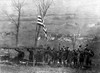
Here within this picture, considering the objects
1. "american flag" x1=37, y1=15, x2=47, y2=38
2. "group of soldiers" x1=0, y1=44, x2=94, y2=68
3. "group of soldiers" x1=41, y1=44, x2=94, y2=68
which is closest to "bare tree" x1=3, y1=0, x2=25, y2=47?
"american flag" x1=37, y1=15, x2=47, y2=38

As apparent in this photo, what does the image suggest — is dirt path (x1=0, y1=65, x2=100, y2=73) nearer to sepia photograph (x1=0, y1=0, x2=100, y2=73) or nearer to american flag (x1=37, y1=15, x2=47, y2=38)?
sepia photograph (x1=0, y1=0, x2=100, y2=73)

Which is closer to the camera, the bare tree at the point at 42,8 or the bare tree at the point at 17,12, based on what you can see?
the bare tree at the point at 42,8

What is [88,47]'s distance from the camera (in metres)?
10.0

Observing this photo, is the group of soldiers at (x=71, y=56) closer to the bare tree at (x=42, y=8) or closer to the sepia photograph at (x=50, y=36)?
the sepia photograph at (x=50, y=36)

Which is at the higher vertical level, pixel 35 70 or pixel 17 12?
pixel 17 12

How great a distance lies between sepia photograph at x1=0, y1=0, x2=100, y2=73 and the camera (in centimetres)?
1008

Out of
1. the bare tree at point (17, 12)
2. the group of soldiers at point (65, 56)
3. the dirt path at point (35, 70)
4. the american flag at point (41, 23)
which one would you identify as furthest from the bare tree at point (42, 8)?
the dirt path at point (35, 70)

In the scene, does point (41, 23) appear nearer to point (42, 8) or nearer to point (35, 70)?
point (42, 8)

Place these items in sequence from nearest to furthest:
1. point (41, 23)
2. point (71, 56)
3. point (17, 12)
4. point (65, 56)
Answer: point (71, 56), point (65, 56), point (41, 23), point (17, 12)

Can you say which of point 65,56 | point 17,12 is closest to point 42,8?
point 17,12

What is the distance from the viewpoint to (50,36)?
10.6m

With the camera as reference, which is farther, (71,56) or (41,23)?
(41,23)

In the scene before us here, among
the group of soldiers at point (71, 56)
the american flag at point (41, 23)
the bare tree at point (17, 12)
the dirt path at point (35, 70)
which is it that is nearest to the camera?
the group of soldiers at point (71, 56)

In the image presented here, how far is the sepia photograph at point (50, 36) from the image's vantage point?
1008 cm
